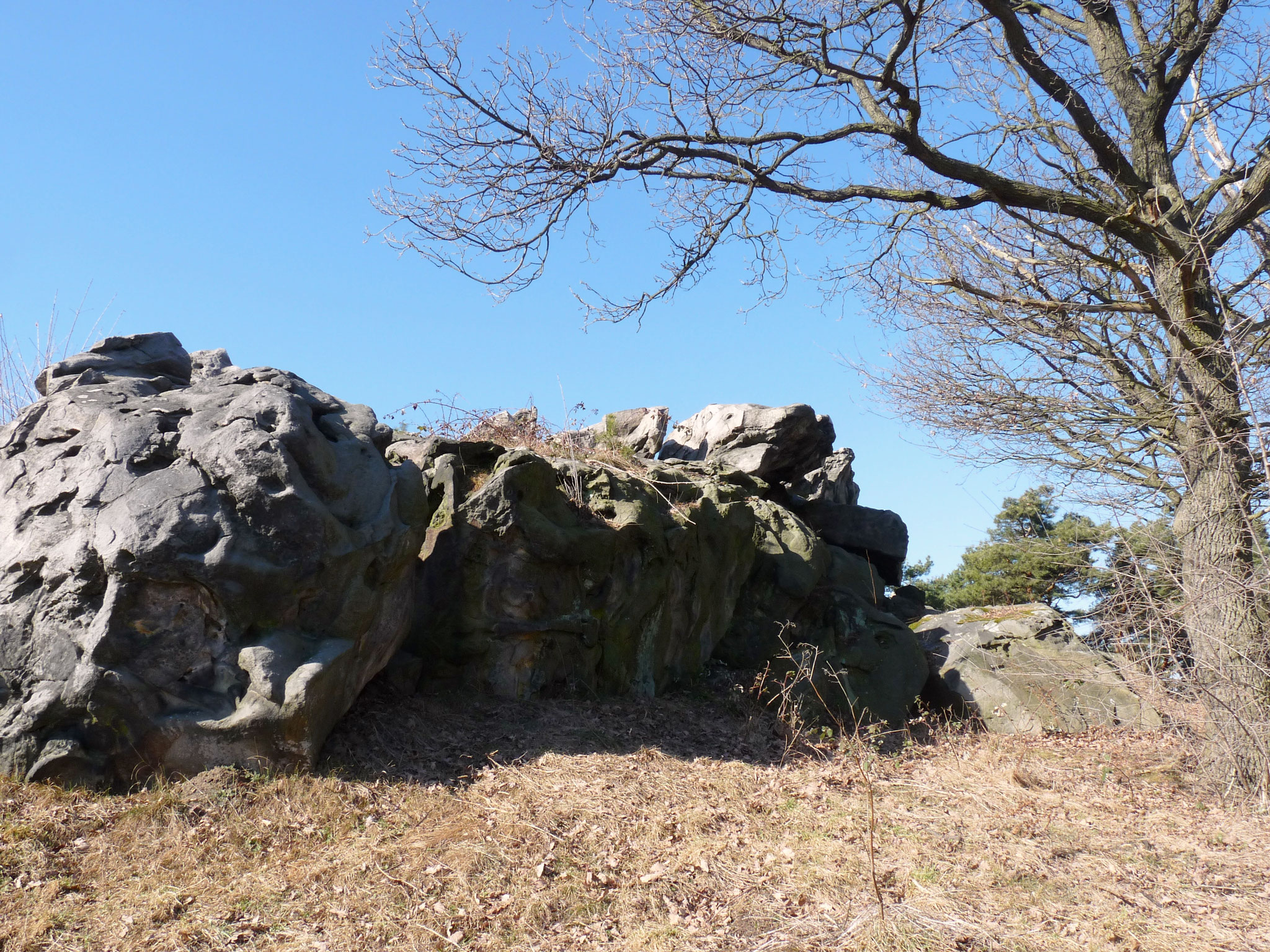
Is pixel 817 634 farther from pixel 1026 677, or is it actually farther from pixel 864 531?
pixel 864 531

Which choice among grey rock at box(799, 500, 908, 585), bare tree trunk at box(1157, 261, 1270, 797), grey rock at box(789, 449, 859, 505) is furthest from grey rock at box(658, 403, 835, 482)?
bare tree trunk at box(1157, 261, 1270, 797)

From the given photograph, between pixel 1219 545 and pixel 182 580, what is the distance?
28.0 feet

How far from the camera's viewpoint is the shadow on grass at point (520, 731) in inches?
262

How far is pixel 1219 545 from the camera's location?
7719 mm

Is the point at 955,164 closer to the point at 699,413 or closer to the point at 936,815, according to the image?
the point at 936,815

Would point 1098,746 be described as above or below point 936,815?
above

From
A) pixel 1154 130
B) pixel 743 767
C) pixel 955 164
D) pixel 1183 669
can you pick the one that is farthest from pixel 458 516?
pixel 1154 130

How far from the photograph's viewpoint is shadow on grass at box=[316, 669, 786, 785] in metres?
6.65

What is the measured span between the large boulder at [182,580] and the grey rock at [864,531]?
8739 millimetres

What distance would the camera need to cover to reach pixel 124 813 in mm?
5379

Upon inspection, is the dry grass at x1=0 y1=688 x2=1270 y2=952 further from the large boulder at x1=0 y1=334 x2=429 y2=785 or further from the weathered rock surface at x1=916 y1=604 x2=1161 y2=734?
the weathered rock surface at x1=916 y1=604 x2=1161 y2=734

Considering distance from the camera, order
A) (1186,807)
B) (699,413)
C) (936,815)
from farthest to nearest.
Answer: (699,413)
(1186,807)
(936,815)

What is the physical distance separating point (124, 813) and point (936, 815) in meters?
5.86

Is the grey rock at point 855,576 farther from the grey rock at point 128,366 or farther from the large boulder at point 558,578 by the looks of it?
the grey rock at point 128,366
